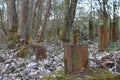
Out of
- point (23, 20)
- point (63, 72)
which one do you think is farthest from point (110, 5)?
point (63, 72)

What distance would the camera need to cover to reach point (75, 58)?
261 centimetres

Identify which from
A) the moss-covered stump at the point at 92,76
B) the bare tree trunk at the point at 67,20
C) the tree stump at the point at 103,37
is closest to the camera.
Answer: the moss-covered stump at the point at 92,76

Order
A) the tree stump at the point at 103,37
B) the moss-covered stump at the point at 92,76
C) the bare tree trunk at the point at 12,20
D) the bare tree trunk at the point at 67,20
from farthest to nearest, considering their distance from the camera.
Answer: the bare tree trunk at the point at 12,20 < the bare tree trunk at the point at 67,20 < the tree stump at the point at 103,37 < the moss-covered stump at the point at 92,76

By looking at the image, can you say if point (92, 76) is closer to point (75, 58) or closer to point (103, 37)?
point (75, 58)

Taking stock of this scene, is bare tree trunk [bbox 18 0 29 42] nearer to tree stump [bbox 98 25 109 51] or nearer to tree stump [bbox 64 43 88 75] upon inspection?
tree stump [bbox 98 25 109 51]

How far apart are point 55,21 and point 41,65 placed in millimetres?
20499

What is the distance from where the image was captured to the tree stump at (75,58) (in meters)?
2.58

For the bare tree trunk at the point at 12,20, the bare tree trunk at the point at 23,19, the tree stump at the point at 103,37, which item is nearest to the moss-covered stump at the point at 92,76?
the tree stump at the point at 103,37

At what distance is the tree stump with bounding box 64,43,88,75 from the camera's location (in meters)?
2.58

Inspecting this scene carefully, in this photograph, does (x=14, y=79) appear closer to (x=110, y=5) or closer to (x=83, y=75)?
(x=83, y=75)

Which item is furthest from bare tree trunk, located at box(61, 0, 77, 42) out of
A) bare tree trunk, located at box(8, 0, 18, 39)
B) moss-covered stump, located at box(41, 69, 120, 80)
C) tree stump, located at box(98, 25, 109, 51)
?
moss-covered stump, located at box(41, 69, 120, 80)

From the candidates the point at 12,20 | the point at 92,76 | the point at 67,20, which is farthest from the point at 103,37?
the point at 12,20

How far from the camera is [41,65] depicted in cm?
505

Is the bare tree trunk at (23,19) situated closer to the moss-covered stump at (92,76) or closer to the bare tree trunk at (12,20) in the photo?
the bare tree trunk at (12,20)
